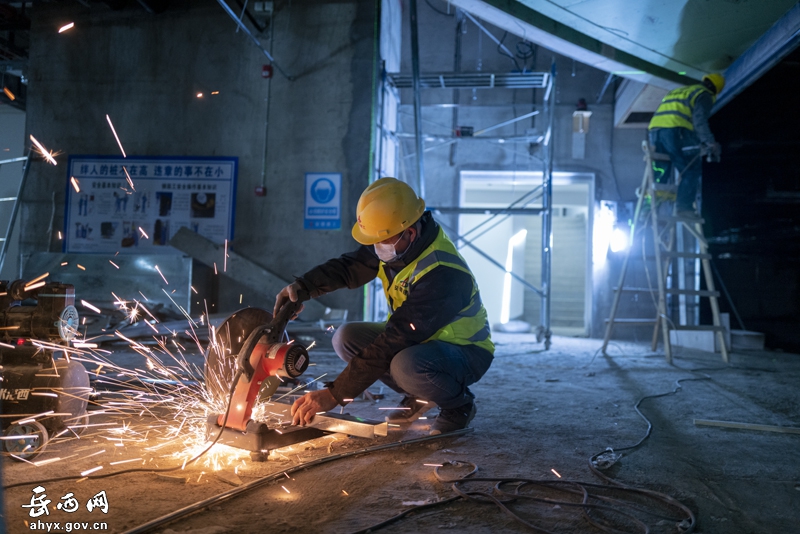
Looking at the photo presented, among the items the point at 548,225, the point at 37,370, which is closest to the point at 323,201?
the point at 548,225

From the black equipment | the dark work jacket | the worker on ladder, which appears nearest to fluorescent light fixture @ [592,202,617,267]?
the worker on ladder

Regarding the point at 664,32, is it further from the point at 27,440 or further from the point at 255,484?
the point at 27,440

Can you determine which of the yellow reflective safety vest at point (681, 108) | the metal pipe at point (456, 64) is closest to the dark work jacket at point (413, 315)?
the yellow reflective safety vest at point (681, 108)

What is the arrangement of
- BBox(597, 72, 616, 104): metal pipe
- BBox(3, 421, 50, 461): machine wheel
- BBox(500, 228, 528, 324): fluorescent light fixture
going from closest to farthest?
BBox(3, 421, 50, 461): machine wheel
BBox(597, 72, 616, 104): metal pipe
BBox(500, 228, 528, 324): fluorescent light fixture

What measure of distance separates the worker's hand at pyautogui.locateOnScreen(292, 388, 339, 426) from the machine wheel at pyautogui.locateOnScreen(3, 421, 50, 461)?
0.96m

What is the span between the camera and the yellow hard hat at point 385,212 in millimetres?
2527

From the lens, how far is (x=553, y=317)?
11.6m

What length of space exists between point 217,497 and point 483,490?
861 millimetres

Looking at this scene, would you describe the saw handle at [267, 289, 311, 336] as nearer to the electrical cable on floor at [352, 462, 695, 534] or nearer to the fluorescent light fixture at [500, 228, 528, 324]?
the electrical cable on floor at [352, 462, 695, 534]

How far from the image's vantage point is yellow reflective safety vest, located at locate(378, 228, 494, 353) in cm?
251

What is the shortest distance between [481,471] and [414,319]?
65cm

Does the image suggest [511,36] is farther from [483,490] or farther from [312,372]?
[483,490]

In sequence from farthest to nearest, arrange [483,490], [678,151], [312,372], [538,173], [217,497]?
[538,173] < [678,151] < [312,372] < [483,490] < [217,497]

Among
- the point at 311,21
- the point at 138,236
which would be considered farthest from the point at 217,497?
the point at 311,21
